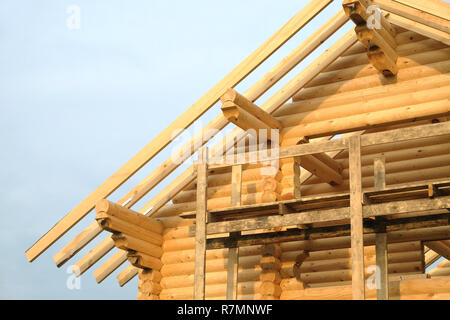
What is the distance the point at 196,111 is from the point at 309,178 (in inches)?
121

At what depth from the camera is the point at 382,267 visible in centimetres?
1395

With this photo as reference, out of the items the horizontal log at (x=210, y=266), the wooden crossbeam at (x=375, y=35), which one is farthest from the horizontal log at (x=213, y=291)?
the wooden crossbeam at (x=375, y=35)

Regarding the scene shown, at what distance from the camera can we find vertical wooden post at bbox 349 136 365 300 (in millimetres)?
13297

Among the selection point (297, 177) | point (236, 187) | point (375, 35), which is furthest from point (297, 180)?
point (375, 35)

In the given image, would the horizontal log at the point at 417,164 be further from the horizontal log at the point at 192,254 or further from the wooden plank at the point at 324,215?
the wooden plank at the point at 324,215

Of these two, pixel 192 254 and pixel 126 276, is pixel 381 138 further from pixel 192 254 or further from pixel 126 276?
pixel 126 276

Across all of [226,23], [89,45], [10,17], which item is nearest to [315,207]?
[89,45]

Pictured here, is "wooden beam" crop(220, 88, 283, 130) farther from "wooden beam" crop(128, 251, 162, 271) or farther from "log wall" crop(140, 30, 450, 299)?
"wooden beam" crop(128, 251, 162, 271)

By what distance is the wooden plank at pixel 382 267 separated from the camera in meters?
13.8

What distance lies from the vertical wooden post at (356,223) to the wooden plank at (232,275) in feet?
8.83

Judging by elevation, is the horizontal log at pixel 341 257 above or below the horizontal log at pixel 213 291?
above

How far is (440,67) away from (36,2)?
6301 inches

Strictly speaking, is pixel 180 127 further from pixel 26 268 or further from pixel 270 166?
pixel 26 268

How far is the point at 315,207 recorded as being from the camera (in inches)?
609
